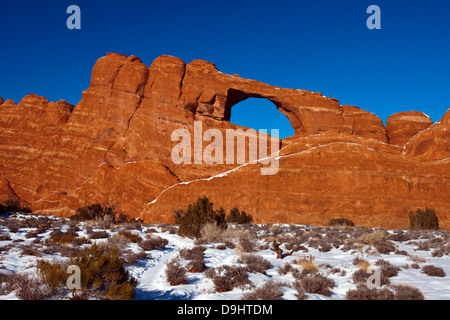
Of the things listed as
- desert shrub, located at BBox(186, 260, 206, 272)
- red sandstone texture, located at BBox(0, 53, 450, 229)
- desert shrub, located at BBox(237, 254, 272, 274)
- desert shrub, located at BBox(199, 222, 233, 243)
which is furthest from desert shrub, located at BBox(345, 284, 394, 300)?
red sandstone texture, located at BBox(0, 53, 450, 229)

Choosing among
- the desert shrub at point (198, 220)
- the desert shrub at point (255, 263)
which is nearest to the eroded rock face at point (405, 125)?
the desert shrub at point (198, 220)

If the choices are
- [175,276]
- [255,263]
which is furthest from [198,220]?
[175,276]

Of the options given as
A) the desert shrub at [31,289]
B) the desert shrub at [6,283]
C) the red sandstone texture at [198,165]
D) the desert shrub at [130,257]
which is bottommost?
the desert shrub at [130,257]

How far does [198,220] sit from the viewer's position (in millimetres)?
14352

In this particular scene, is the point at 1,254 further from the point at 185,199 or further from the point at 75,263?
the point at 185,199

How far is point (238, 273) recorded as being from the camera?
6.80 m

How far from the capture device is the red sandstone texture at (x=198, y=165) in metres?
39.3

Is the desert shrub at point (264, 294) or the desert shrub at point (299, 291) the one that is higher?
the desert shrub at point (264, 294)

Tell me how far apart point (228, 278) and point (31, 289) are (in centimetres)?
351

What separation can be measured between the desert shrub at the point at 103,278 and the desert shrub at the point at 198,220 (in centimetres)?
798

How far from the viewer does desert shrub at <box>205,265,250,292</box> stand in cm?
619

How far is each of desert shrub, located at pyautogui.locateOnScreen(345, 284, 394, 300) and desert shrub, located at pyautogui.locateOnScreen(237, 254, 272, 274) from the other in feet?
7.13

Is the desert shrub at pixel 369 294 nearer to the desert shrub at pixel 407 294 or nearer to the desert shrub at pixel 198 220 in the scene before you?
the desert shrub at pixel 407 294
